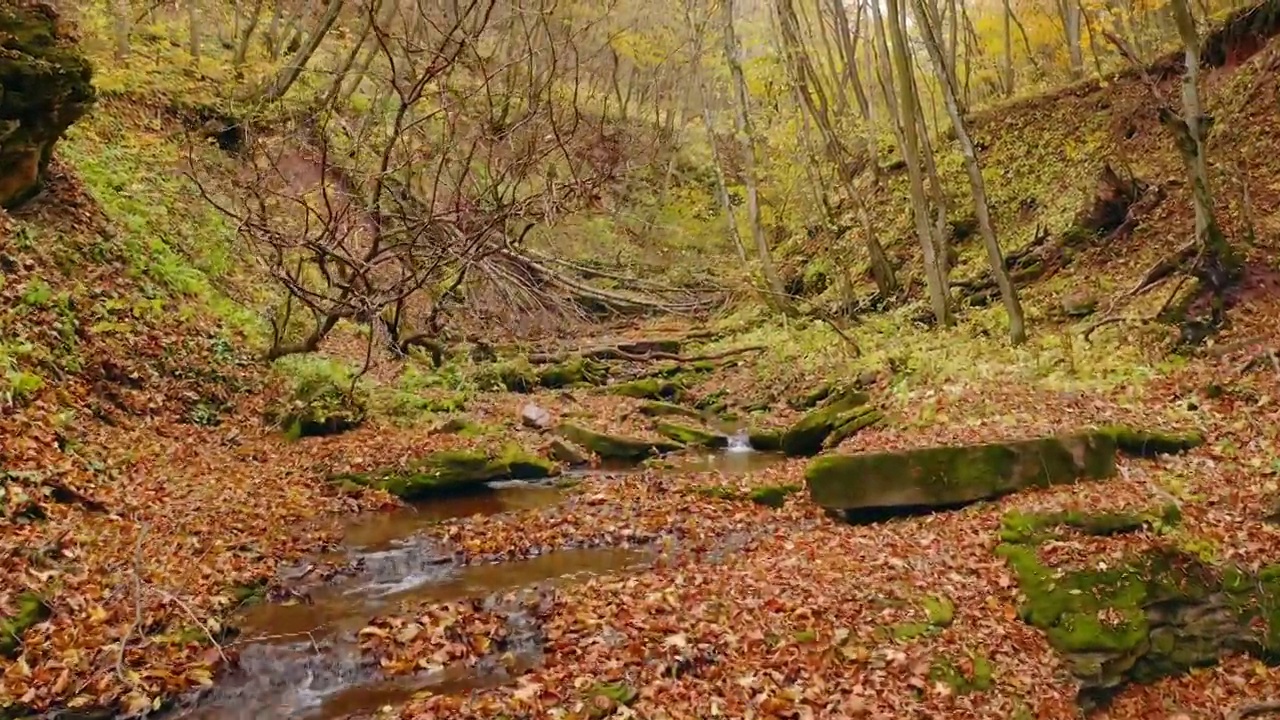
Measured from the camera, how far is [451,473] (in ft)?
38.0

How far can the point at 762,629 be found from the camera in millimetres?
6789

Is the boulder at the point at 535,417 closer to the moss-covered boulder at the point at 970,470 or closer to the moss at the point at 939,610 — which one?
the moss-covered boulder at the point at 970,470

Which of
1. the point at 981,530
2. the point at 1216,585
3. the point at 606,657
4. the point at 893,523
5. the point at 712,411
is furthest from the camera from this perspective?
the point at 712,411

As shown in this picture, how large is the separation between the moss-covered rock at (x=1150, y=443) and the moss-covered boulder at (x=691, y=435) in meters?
6.64

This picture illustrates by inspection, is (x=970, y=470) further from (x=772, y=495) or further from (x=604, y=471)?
(x=604, y=471)

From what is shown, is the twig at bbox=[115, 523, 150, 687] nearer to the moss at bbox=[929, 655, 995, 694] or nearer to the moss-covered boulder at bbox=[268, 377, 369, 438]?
the moss-covered boulder at bbox=[268, 377, 369, 438]

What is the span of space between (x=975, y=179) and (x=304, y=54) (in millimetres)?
14207

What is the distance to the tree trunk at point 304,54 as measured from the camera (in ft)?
57.6

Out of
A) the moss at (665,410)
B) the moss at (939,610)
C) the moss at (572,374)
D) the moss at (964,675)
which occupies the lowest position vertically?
the moss at (964,675)

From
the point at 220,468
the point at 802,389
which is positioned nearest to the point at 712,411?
the point at 802,389

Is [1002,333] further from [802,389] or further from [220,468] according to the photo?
[220,468]

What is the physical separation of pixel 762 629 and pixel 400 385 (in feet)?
34.3

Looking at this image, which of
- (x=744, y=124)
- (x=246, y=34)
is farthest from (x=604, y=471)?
(x=246, y=34)

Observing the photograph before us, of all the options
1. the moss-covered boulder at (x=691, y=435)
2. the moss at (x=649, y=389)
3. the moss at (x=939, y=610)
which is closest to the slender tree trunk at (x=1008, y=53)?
the moss at (x=649, y=389)
